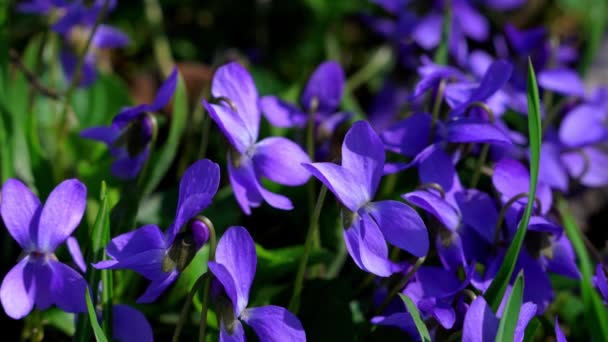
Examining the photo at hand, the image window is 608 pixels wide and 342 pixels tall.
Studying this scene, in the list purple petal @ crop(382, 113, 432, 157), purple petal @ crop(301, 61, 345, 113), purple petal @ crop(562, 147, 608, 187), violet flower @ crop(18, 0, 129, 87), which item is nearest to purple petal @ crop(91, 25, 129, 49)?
Answer: violet flower @ crop(18, 0, 129, 87)

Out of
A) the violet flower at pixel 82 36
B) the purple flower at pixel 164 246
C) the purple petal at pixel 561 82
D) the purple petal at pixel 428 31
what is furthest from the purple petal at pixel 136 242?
the purple petal at pixel 428 31

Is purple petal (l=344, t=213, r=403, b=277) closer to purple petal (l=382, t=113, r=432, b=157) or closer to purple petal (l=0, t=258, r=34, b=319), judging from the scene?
purple petal (l=382, t=113, r=432, b=157)

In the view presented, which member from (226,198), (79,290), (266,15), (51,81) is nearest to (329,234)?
(226,198)

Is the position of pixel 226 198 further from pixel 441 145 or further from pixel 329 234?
pixel 441 145

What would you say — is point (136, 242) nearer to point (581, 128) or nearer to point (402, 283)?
point (402, 283)

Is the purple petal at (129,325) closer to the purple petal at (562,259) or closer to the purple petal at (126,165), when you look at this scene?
the purple petal at (126,165)

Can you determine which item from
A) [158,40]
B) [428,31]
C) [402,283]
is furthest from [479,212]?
[158,40]
